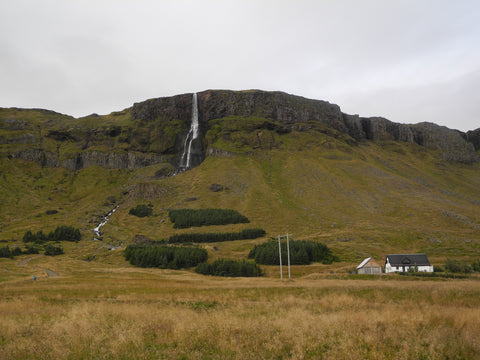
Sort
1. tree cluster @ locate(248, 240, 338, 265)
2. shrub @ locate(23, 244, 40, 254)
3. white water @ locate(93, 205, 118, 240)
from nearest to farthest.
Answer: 1. tree cluster @ locate(248, 240, 338, 265)
2. shrub @ locate(23, 244, 40, 254)
3. white water @ locate(93, 205, 118, 240)

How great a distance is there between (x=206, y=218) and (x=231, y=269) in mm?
Result: 51039

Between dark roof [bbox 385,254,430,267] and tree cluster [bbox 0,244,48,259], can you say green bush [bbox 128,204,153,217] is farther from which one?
dark roof [bbox 385,254,430,267]

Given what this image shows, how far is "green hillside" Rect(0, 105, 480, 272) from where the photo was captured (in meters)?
102

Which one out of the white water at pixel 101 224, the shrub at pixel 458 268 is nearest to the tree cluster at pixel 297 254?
the shrub at pixel 458 268

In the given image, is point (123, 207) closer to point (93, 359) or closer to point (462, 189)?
point (93, 359)

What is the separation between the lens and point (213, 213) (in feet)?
418

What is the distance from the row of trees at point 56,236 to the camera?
114000mm

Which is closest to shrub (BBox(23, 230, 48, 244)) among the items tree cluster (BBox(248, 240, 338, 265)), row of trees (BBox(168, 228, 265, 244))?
row of trees (BBox(168, 228, 265, 244))

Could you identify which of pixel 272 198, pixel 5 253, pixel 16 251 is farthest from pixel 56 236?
pixel 272 198

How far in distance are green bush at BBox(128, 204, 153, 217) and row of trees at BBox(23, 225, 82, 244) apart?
74.6 feet

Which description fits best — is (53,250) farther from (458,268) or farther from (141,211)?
(458,268)

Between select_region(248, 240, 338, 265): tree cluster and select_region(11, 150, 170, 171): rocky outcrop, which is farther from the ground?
select_region(11, 150, 170, 171): rocky outcrop

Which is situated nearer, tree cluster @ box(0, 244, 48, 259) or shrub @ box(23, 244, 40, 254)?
tree cluster @ box(0, 244, 48, 259)

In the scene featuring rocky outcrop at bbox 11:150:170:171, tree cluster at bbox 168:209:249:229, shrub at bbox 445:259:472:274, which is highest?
rocky outcrop at bbox 11:150:170:171
